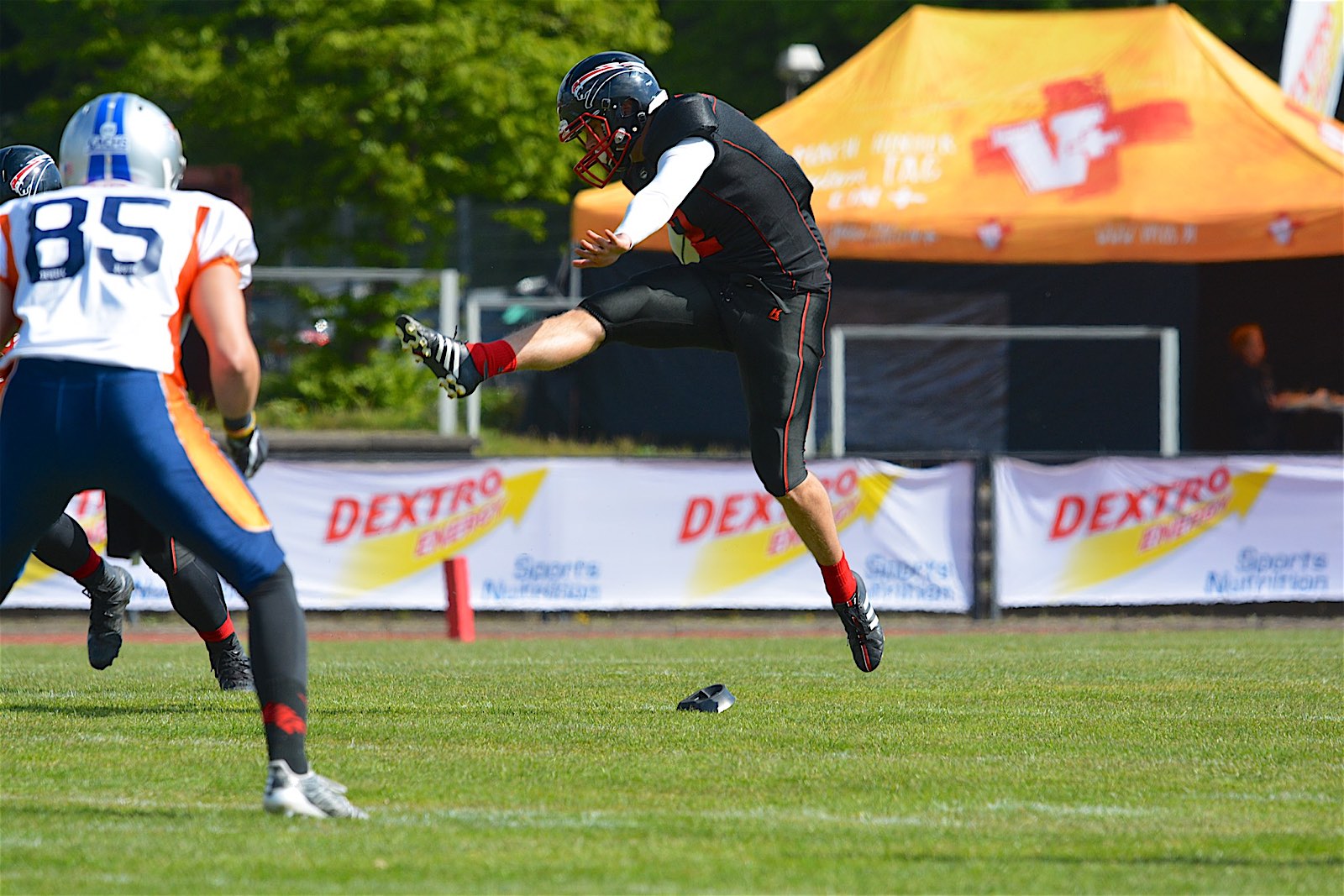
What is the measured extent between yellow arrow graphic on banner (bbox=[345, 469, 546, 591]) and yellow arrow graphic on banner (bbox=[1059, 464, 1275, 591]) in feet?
14.3

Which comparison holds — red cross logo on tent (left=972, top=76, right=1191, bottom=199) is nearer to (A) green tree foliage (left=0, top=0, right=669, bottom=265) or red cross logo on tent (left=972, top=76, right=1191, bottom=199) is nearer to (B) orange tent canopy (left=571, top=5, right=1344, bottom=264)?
(B) orange tent canopy (left=571, top=5, right=1344, bottom=264)

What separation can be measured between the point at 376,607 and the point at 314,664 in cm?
461

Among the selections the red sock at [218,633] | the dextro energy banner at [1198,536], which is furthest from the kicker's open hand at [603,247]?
the dextro energy banner at [1198,536]

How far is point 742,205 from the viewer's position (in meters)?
6.55

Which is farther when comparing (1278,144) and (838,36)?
(838,36)

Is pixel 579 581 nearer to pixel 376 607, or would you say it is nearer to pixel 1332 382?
pixel 376 607

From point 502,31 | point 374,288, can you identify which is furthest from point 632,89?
point 502,31

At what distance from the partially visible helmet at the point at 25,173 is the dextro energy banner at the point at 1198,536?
8.80 meters

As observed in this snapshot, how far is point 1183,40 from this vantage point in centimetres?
1847

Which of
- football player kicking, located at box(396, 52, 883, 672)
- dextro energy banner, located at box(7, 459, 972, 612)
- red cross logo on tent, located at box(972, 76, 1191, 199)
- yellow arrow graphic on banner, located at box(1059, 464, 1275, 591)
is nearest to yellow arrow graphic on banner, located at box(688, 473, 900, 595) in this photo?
dextro energy banner, located at box(7, 459, 972, 612)

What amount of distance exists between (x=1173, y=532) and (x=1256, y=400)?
159 inches

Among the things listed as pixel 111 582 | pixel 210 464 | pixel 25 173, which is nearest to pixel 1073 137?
pixel 25 173

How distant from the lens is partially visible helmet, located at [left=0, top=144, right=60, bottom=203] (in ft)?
23.5

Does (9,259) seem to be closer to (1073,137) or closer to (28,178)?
(28,178)
